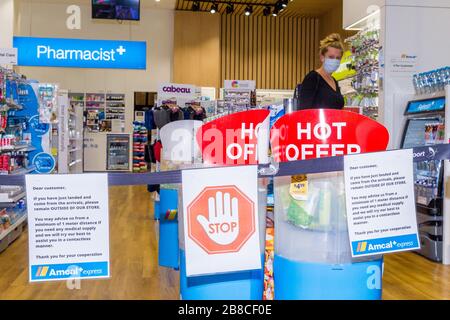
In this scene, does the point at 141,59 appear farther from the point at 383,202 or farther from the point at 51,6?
the point at 383,202

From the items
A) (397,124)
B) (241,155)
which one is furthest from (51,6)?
(241,155)

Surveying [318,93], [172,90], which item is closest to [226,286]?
[318,93]

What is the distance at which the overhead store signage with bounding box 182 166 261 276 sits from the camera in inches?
55.6

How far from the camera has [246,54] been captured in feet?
49.8

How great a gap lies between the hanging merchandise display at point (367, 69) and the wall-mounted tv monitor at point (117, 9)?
12.3ft

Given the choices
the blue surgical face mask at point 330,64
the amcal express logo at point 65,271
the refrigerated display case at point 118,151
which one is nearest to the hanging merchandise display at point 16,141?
the blue surgical face mask at point 330,64

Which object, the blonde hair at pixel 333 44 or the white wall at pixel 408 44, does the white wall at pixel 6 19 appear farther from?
the blonde hair at pixel 333 44

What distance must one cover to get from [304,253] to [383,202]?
0.84 ft

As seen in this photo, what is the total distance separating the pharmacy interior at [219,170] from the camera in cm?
142

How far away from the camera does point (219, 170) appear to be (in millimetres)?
1419

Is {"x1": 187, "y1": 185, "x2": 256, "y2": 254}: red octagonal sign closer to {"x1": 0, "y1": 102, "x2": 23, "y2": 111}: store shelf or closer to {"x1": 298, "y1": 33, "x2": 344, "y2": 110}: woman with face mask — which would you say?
{"x1": 298, "y1": 33, "x2": 344, "y2": 110}: woman with face mask

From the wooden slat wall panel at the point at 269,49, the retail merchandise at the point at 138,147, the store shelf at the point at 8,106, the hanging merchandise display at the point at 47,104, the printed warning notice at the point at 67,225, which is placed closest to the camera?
the printed warning notice at the point at 67,225

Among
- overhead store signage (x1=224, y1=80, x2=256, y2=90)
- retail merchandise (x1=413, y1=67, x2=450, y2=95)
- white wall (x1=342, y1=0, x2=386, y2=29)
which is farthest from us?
overhead store signage (x1=224, y1=80, x2=256, y2=90)

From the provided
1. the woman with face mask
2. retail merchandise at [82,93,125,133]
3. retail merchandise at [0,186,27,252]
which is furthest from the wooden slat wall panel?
the woman with face mask
